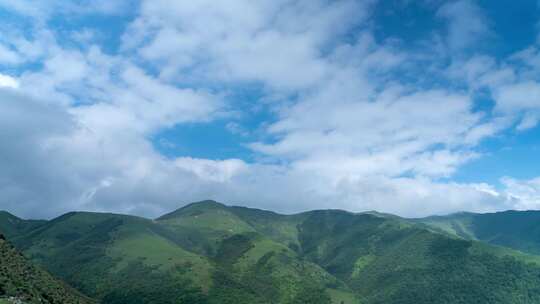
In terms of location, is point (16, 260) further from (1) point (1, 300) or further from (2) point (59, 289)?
(1) point (1, 300)

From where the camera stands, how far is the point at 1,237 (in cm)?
17275

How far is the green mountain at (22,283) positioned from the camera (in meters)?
127

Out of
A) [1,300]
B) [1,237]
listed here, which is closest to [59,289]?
[1,237]

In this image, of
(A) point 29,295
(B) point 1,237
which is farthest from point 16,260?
(A) point 29,295

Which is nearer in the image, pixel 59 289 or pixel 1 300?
pixel 1 300

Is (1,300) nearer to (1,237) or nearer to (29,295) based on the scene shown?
(29,295)

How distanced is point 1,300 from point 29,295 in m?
16.6

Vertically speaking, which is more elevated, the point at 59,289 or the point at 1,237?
the point at 1,237

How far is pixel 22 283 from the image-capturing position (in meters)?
142

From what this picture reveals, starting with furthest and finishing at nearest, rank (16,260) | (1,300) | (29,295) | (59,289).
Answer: (59,289) < (16,260) < (29,295) < (1,300)

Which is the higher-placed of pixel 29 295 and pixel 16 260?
pixel 16 260

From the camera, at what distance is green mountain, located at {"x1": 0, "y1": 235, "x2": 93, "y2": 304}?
127 meters

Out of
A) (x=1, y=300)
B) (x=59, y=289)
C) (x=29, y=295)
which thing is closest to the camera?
(x=1, y=300)

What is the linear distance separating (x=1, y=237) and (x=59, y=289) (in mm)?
33699
